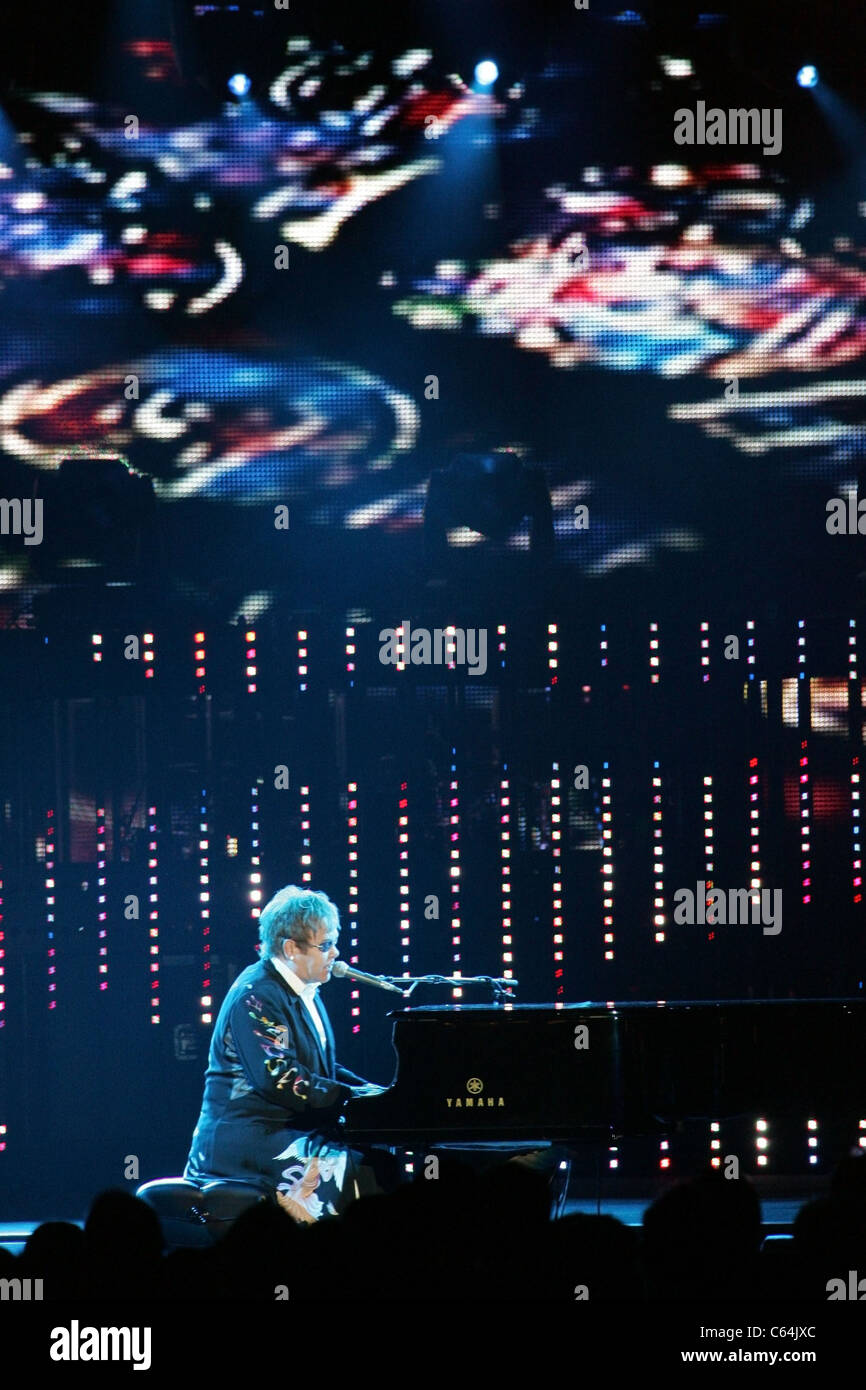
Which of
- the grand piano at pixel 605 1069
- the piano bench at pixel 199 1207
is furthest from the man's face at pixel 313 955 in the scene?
the piano bench at pixel 199 1207

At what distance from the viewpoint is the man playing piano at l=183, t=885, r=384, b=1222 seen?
5.41m

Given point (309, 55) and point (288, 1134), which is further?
point (309, 55)

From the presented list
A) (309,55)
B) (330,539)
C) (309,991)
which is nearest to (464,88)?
(309,55)

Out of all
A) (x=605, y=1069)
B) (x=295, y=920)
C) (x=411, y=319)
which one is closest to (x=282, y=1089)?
(x=295, y=920)

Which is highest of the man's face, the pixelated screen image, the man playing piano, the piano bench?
the pixelated screen image

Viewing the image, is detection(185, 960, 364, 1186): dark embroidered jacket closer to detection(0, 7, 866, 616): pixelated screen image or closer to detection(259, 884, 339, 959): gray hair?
detection(259, 884, 339, 959): gray hair

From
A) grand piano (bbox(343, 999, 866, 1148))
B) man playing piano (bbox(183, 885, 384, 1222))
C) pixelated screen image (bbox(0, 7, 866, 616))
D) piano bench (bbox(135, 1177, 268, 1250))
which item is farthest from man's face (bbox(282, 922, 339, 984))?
pixelated screen image (bbox(0, 7, 866, 616))

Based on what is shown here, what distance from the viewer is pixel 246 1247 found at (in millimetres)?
2846

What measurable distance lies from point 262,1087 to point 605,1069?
1190mm

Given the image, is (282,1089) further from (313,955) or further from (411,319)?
(411,319)

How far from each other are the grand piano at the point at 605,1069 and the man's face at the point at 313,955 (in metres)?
0.33

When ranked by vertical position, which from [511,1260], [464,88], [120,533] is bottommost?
[511,1260]
